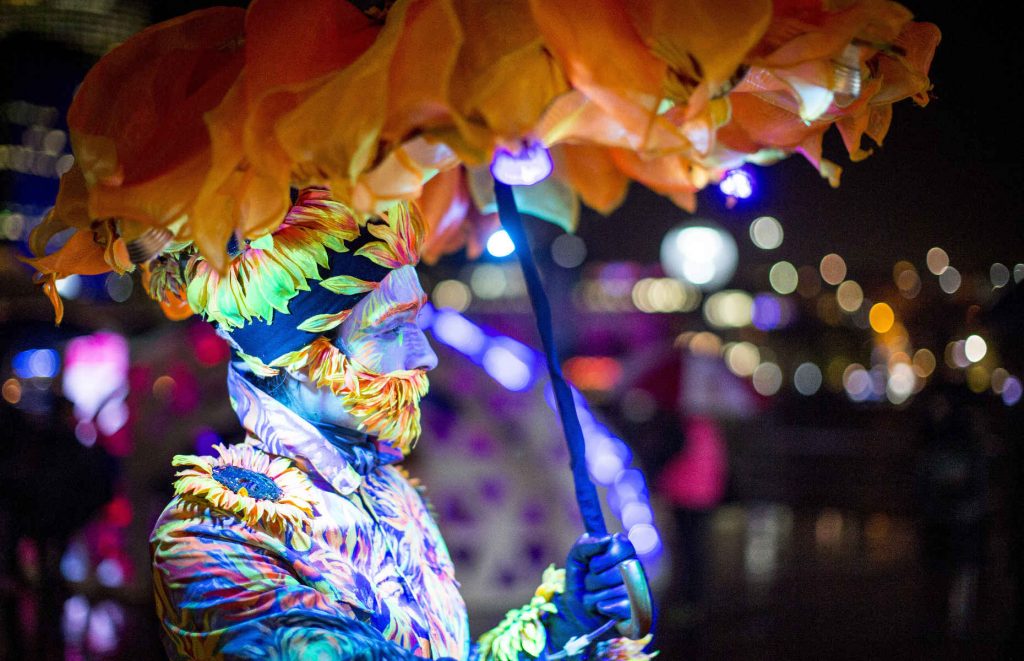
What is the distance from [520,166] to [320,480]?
2.53 feet

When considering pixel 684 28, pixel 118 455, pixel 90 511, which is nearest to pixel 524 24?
pixel 684 28

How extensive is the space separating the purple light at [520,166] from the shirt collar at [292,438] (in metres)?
0.66

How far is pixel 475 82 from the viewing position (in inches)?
52.7

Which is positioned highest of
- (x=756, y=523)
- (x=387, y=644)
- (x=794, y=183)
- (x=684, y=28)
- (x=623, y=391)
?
(x=684, y=28)

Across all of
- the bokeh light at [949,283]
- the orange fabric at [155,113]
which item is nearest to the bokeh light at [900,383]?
the bokeh light at [949,283]

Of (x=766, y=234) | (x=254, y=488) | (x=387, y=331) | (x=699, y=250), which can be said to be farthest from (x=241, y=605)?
(x=766, y=234)

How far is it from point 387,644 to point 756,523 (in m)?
8.56

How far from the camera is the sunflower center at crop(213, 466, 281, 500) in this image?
5.85 feet

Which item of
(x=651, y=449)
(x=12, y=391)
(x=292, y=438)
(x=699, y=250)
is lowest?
(x=699, y=250)

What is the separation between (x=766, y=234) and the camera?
37.3 meters

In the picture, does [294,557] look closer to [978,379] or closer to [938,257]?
[978,379]

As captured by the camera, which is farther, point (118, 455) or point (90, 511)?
point (90, 511)

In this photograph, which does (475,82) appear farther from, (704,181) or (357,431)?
(704,181)

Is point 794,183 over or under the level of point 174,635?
under
